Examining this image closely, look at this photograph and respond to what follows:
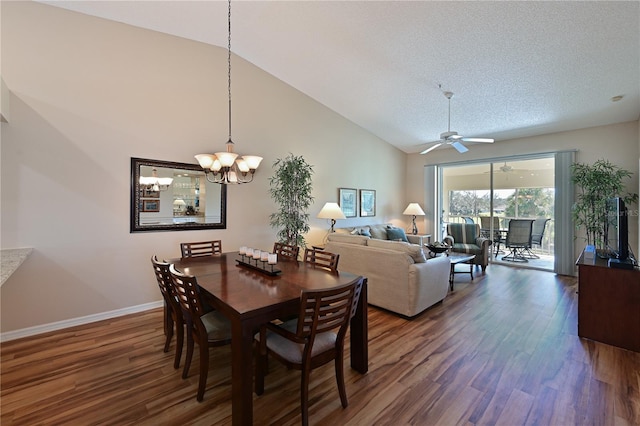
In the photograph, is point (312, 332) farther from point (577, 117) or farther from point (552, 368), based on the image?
point (577, 117)

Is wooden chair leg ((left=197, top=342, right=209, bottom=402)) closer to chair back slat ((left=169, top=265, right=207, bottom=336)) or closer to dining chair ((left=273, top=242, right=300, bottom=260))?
chair back slat ((left=169, top=265, right=207, bottom=336))

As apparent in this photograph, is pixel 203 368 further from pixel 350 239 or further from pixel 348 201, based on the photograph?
pixel 348 201

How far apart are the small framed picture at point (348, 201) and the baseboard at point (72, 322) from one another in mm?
3841

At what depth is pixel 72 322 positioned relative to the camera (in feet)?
10.4

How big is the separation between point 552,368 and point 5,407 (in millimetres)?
4208

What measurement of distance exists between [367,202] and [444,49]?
3.77m

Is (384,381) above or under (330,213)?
under

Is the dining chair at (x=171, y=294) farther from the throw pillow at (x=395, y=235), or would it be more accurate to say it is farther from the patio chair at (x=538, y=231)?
the patio chair at (x=538, y=231)

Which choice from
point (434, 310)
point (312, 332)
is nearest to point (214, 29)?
point (312, 332)

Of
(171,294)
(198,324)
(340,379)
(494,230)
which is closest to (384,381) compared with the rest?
(340,379)

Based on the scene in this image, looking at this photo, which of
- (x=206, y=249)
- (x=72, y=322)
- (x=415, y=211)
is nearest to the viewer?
(x=72, y=322)

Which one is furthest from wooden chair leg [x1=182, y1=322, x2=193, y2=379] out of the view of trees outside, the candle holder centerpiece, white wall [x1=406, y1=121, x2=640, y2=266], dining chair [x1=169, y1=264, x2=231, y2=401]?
the view of trees outside

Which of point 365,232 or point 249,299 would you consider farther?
point 365,232

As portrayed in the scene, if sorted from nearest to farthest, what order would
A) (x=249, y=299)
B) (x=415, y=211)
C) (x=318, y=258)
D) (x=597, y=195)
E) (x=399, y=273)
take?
(x=249, y=299) → (x=318, y=258) → (x=399, y=273) → (x=597, y=195) → (x=415, y=211)
